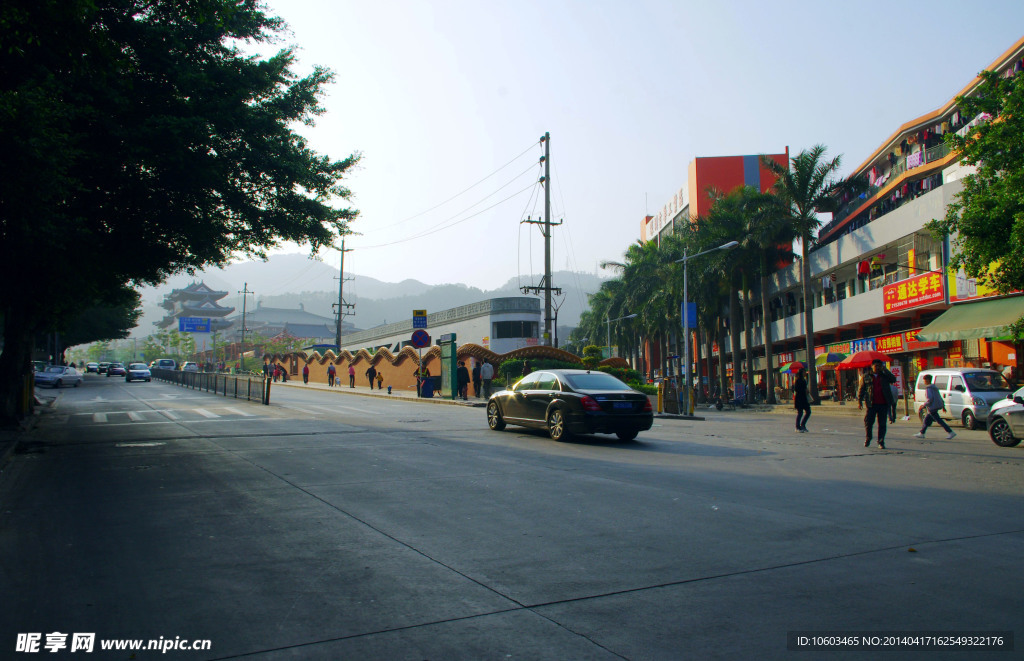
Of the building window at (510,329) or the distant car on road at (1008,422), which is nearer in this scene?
the distant car on road at (1008,422)

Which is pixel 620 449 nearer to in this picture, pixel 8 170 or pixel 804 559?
pixel 804 559

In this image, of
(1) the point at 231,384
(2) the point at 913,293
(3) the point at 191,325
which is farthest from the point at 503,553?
(3) the point at 191,325

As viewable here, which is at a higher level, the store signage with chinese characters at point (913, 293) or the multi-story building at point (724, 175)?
the multi-story building at point (724, 175)

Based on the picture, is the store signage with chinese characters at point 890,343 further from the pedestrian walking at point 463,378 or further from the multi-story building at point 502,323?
the multi-story building at point 502,323

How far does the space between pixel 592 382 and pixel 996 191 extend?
1209cm

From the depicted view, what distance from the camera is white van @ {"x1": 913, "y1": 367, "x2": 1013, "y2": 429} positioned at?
20.2 metres

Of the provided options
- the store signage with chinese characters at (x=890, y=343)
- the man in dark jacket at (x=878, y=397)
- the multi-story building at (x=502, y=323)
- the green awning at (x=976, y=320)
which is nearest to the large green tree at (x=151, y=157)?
the man in dark jacket at (x=878, y=397)

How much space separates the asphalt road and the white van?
10.2 metres

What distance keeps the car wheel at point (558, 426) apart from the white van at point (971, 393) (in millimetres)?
11810

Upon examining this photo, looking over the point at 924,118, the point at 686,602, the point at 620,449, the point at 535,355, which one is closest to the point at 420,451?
the point at 620,449

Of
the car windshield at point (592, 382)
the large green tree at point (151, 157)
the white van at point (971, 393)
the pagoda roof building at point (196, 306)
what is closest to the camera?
the large green tree at point (151, 157)

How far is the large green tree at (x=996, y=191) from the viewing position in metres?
17.4

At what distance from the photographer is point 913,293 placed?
33.1 metres

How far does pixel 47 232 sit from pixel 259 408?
48.5 ft
